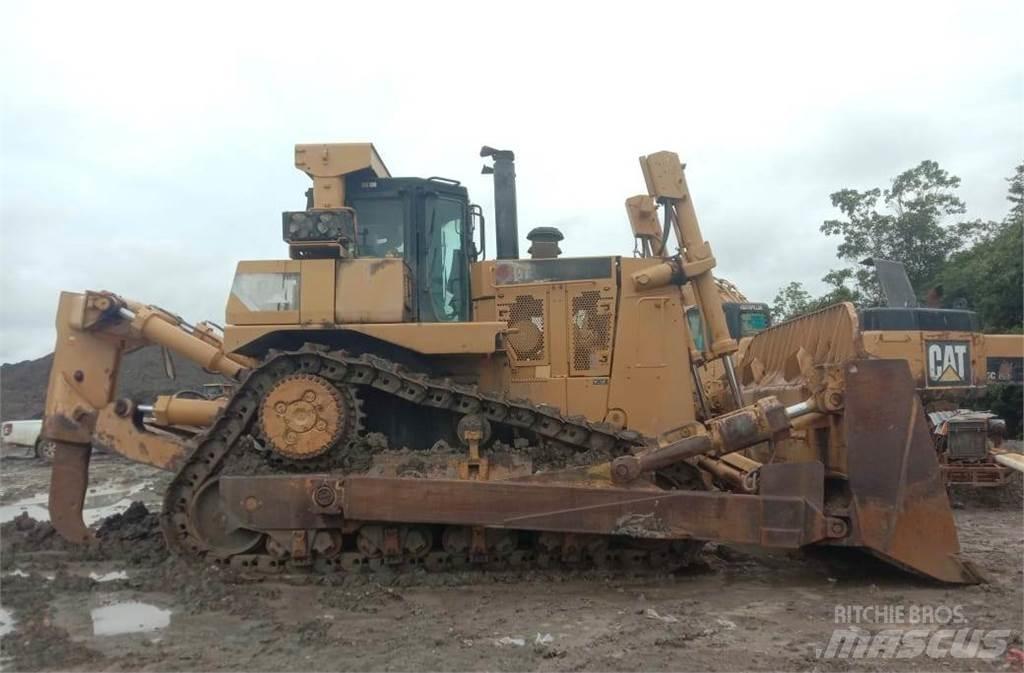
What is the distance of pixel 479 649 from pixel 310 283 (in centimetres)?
319

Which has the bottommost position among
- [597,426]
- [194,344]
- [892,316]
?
[597,426]

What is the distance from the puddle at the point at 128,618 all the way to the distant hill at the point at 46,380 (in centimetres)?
2402

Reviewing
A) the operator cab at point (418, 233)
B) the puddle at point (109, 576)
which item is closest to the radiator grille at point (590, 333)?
the operator cab at point (418, 233)

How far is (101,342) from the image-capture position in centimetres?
742

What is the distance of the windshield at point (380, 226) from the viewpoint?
7273 mm

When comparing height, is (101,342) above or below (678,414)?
above

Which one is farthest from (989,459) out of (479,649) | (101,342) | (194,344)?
(101,342)

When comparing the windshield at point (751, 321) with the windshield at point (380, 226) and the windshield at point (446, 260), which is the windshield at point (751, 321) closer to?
the windshield at point (446, 260)

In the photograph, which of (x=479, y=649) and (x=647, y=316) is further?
(x=647, y=316)

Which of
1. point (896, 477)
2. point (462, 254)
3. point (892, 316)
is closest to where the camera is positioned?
point (896, 477)

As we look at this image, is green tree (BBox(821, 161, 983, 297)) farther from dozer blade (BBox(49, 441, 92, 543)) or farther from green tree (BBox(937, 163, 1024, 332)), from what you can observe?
dozer blade (BBox(49, 441, 92, 543))

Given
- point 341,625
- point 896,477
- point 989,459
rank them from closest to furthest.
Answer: point 341,625 < point 896,477 < point 989,459

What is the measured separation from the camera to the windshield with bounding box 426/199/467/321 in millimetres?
7250

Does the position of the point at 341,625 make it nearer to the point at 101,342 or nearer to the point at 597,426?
the point at 597,426
